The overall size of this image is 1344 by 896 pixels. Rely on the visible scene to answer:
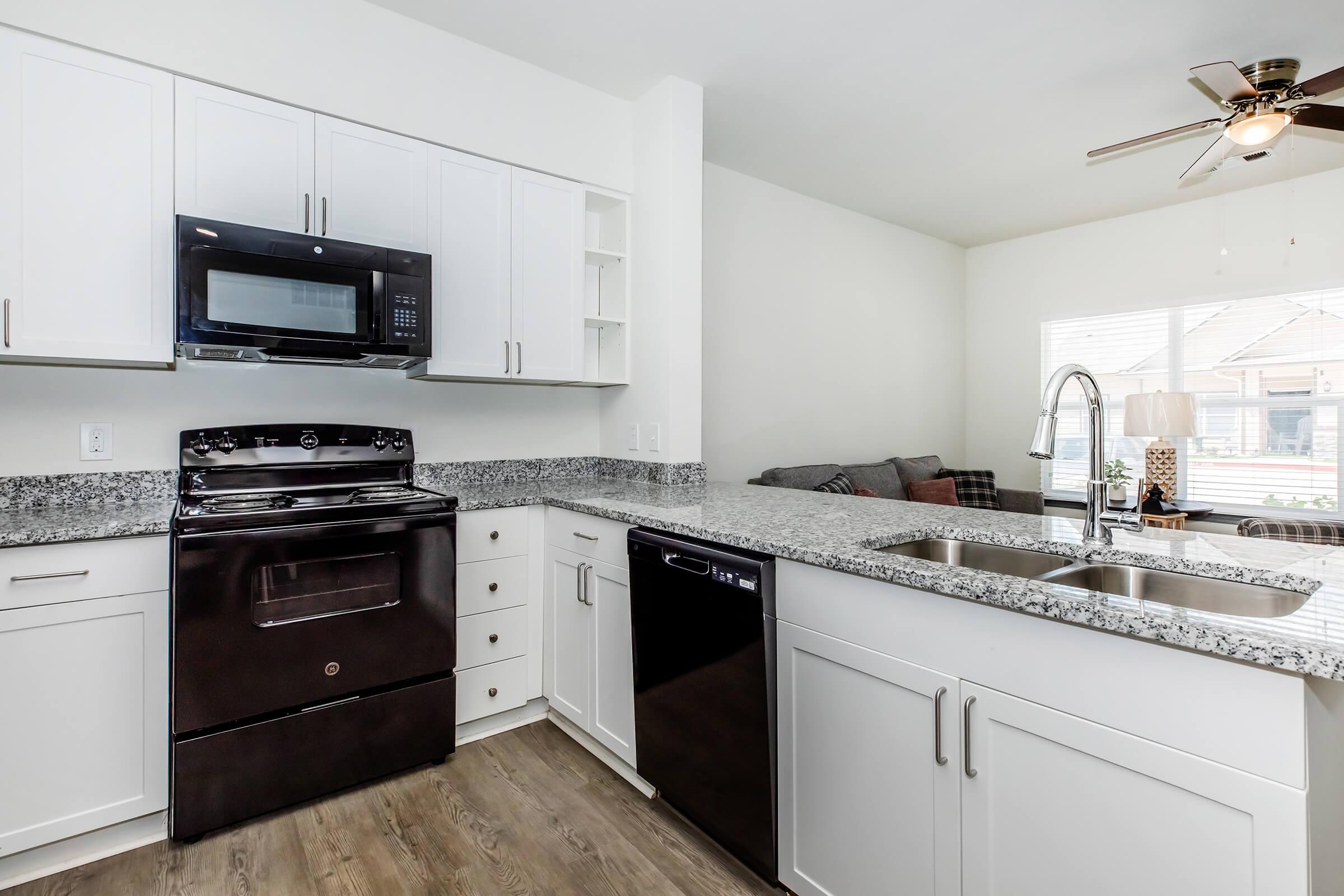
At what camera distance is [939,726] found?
1204 mm

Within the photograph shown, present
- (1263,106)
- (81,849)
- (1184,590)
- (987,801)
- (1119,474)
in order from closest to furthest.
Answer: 1. (987,801)
2. (1184,590)
3. (81,849)
4. (1263,106)
5. (1119,474)

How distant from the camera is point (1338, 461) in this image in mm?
3887

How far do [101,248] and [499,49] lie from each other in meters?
1.56

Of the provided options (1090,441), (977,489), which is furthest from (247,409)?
(977,489)

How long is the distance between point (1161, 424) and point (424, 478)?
4053mm

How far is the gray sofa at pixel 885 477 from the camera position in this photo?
368 centimetres

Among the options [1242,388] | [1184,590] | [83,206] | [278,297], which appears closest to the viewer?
[1184,590]

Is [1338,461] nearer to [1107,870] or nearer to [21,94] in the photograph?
[1107,870]

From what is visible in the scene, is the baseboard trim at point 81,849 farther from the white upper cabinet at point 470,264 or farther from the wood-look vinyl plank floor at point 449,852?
the white upper cabinet at point 470,264

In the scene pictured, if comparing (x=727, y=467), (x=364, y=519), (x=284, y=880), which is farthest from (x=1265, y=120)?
(x=284, y=880)

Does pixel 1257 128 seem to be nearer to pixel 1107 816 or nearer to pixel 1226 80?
pixel 1226 80

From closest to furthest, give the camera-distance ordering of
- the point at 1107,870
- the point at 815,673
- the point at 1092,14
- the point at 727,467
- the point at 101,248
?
1. the point at 1107,870
2. the point at 815,673
3. the point at 101,248
4. the point at 1092,14
5. the point at 727,467

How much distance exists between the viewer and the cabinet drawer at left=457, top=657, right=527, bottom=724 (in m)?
2.33

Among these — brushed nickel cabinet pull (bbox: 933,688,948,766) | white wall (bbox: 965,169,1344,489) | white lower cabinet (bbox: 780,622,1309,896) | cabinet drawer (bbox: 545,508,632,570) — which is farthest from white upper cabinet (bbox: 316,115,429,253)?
white wall (bbox: 965,169,1344,489)
